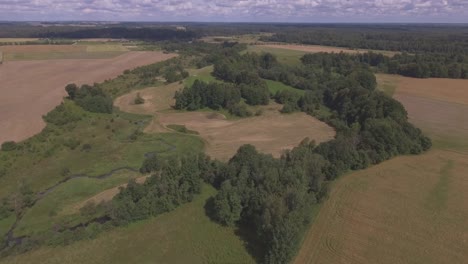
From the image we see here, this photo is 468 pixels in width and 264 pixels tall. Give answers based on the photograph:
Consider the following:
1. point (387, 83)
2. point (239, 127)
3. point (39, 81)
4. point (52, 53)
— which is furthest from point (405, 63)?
point (52, 53)

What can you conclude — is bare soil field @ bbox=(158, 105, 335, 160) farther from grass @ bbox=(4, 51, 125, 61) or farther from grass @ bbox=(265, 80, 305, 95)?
grass @ bbox=(4, 51, 125, 61)

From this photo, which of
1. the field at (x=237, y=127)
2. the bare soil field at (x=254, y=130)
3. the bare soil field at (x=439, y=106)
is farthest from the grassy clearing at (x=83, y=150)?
the bare soil field at (x=439, y=106)

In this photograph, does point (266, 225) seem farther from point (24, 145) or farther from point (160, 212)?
point (24, 145)

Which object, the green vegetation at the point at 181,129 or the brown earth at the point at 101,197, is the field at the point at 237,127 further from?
the brown earth at the point at 101,197

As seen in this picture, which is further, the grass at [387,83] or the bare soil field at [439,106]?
the grass at [387,83]

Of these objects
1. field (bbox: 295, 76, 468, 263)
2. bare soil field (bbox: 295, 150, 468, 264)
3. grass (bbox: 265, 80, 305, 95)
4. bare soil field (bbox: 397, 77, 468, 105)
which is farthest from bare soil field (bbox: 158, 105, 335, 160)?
bare soil field (bbox: 397, 77, 468, 105)
